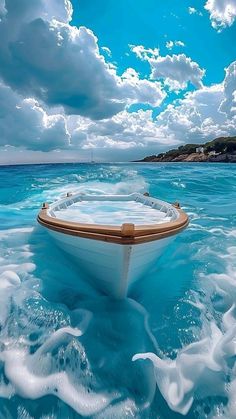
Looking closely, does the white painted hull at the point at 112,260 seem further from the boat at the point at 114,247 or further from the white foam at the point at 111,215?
the white foam at the point at 111,215

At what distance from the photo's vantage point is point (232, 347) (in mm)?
3617

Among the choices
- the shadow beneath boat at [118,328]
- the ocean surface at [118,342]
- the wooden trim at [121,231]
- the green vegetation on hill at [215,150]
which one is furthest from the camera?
the green vegetation on hill at [215,150]

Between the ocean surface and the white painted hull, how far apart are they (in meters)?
0.51

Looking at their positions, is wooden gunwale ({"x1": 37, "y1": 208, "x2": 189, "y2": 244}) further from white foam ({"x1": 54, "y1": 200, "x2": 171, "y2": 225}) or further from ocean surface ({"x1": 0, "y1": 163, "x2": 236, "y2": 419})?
white foam ({"x1": 54, "y1": 200, "x2": 171, "y2": 225})

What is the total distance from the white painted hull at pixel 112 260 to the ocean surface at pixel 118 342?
51 cm

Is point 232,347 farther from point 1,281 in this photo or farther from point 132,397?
point 1,281

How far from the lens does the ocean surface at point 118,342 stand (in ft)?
9.62

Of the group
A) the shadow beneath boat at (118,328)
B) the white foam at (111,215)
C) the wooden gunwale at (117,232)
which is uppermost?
the wooden gunwale at (117,232)

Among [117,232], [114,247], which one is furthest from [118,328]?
[117,232]

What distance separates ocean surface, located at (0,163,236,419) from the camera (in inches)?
115

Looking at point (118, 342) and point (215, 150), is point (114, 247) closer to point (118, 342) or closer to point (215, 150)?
point (118, 342)

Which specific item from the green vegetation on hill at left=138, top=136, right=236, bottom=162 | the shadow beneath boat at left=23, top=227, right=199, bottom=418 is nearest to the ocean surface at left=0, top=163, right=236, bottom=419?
the shadow beneath boat at left=23, top=227, right=199, bottom=418

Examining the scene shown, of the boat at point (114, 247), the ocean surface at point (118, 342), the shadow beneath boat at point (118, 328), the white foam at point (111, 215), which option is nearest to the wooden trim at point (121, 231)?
the boat at point (114, 247)

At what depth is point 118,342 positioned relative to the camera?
3.79 m
